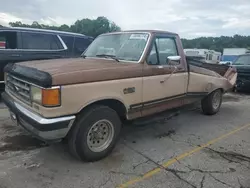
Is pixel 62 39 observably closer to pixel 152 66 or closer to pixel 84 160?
pixel 152 66

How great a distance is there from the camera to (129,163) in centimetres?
354

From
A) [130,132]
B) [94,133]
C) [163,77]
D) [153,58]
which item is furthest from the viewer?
[130,132]

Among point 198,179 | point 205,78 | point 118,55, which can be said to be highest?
point 118,55

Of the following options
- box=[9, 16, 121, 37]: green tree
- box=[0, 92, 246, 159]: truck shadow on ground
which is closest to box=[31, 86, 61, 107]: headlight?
box=[0, 92, 246, 159]: truck shadow on ground

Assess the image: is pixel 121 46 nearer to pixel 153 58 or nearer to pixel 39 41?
pixel 153 58

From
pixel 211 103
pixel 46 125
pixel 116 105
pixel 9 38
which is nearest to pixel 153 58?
pixel 116 105

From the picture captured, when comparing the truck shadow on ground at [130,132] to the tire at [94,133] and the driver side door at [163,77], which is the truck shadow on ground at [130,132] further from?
the tire at [94,133]

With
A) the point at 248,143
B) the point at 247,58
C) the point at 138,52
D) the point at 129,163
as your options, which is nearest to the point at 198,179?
the point at 129,163

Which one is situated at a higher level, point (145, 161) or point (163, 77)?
point (163, 77)

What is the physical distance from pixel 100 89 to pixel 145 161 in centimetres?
132

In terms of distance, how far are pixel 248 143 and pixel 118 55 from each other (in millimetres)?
2963

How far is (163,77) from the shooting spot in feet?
14.2

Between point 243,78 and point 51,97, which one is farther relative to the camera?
point 243,78

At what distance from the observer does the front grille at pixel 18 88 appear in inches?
130
